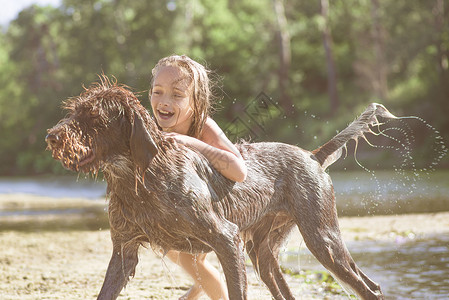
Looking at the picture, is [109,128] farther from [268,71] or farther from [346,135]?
[268,71]

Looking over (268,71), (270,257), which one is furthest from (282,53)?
(270,257)

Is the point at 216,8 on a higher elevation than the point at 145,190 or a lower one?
higher

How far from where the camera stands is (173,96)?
13.2 feet

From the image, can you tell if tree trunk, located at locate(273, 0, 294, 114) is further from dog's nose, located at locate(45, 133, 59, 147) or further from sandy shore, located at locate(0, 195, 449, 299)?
dog's nose, located at locate(45, 133, 59, 147)

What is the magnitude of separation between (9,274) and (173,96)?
5034 mm

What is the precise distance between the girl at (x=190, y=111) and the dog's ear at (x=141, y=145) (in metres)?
0.37

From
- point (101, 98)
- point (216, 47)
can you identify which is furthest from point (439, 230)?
point (216, 47)

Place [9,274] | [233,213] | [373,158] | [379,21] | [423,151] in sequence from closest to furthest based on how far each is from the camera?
[233,213] → [9,274] → [423,151] → [373,158] → [379,21]

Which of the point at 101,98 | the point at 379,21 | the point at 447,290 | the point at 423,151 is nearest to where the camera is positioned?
the point at 101,98

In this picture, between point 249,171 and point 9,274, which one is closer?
point 249,171

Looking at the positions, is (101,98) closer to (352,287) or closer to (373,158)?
(352,287)

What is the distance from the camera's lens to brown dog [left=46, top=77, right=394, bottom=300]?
3.44m

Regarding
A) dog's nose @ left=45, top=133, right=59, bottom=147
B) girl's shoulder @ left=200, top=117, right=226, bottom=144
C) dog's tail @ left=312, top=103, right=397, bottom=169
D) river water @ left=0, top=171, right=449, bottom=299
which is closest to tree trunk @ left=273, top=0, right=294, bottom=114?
river water @ left=0, top=171, right=449, bottom=299

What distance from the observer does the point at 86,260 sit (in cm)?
920
